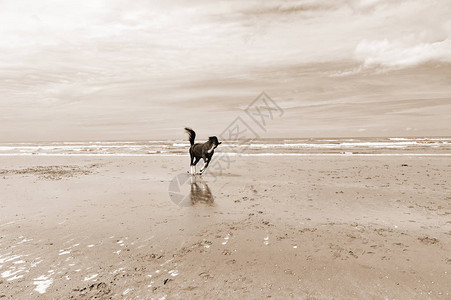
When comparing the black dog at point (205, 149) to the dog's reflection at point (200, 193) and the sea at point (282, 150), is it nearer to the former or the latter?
the dog's reflection at point (200, 193)

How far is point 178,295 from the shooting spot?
378 cm

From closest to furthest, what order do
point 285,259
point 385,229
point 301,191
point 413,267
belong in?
point 413,267 < point 285,259 < point 385,229 < point 301,191

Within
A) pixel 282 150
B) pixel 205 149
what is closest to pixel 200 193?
pixel 205 149

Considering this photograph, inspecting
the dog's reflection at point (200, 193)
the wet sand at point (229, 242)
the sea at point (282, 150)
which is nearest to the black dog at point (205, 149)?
the dog's reflection at point (200, 193)

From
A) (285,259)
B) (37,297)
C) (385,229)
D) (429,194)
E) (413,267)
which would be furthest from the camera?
(429,194)

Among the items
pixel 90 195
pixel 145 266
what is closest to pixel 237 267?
pixel 145 266

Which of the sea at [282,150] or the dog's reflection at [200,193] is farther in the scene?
the sea at [282,150]

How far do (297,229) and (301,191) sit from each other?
4159 mm

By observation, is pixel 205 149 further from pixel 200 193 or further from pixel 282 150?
pixel 282 150

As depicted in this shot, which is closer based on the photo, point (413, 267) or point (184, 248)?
point (413, 267)

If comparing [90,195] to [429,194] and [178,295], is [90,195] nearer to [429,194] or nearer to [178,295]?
[178,295]

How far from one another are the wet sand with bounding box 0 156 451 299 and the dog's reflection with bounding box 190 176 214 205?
2.8 inches

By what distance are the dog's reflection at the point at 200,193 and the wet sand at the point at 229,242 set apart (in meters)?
0.07

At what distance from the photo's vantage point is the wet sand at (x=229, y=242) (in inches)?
156
